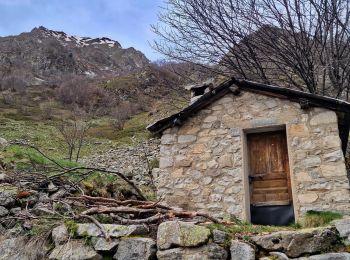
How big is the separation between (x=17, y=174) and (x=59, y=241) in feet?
8.72

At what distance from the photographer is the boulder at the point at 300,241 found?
4094 mm

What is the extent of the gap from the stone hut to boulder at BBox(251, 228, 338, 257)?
7.89 ft

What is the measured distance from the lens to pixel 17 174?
6.94 meters

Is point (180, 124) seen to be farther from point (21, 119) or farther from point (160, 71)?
point (21, 119)

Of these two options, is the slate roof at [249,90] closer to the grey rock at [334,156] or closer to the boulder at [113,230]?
the grey rock at [334,156]

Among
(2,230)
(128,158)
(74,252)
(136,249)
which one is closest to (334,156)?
(136,249)

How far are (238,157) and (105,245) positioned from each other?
354 centimetres

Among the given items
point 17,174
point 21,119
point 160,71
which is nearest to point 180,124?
point 17,174

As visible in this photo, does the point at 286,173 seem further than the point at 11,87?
No

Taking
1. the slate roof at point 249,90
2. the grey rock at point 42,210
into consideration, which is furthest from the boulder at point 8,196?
the slate roof at point 249,90

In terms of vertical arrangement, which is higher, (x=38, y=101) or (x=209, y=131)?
(x=38, y=101)

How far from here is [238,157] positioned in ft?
24.0

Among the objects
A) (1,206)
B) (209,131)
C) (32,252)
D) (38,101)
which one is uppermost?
(38,101)

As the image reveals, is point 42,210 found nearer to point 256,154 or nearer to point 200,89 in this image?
point 256,154
